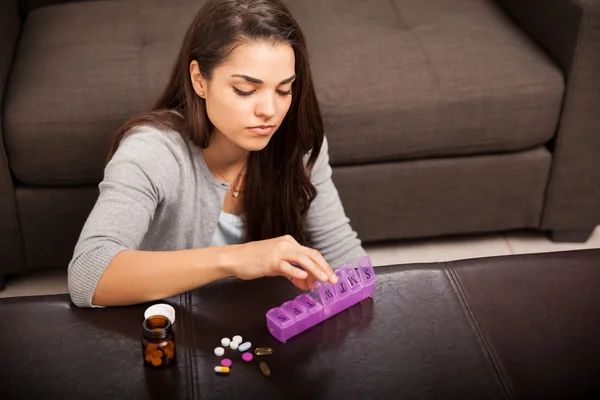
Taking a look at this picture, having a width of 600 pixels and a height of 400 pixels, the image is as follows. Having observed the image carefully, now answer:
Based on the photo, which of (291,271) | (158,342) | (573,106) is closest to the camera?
(158,342)

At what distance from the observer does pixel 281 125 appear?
1.63 m

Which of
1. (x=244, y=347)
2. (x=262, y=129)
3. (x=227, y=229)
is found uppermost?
(x=262, y=129)

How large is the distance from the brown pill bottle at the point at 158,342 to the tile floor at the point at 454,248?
1.14 m

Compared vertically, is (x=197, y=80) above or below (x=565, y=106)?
above

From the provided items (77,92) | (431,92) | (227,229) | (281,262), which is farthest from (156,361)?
(431,92)

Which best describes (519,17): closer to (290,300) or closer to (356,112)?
(356,112)

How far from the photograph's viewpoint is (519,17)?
2375 millimetres

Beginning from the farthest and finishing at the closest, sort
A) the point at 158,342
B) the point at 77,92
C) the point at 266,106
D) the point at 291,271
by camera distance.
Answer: the point at 77,92
the point at 266,106
the point at 291,271
the point at 158,342

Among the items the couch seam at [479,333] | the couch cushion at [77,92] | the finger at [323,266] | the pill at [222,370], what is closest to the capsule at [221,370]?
the pill at [222,370]

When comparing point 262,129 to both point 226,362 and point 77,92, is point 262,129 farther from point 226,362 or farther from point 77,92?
point 77,92

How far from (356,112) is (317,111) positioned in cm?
44

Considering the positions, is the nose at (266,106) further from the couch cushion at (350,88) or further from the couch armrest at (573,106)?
the couch armrest at (573,106)

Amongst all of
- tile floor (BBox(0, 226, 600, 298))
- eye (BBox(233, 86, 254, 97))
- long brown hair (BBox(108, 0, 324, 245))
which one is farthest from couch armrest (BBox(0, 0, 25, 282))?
eye (BBox(233, 86, 254, 97))

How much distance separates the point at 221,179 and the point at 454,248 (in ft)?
3.06
